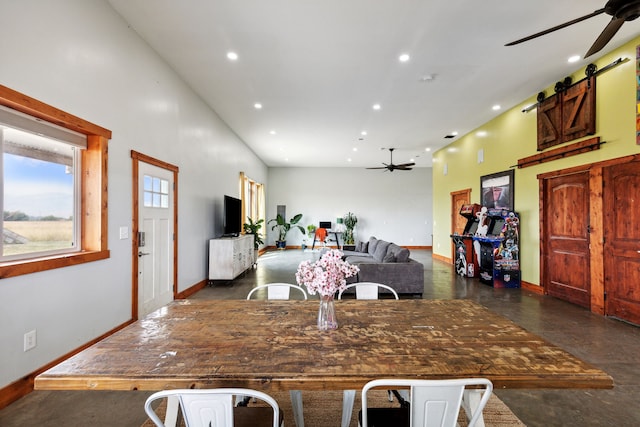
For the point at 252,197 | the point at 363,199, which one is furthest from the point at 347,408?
the point at 363,199

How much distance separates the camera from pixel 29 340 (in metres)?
2.25

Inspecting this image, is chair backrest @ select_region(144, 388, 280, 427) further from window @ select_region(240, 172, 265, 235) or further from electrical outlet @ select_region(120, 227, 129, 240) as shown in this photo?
window @ select_region(240, 172, 265, 235)

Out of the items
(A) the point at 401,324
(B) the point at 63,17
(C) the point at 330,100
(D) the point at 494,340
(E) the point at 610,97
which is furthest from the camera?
(C) the point at 330,100

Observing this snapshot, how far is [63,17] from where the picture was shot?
252 centimetres

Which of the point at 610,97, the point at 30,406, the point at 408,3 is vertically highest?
the point at 408,3

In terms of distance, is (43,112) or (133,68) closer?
(43,112)

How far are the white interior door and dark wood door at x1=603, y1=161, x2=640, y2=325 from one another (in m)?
6.01

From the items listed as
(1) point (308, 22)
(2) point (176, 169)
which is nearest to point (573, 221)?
(1) point (308, 22)

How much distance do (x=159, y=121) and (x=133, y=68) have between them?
73 centimetres

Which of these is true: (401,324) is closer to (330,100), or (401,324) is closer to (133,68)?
(133,68)

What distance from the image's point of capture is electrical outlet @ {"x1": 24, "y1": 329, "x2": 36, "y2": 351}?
2.22m

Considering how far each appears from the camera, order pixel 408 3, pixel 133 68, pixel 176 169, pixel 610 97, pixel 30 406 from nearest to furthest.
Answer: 1. pixel 30 406
2. pixel 408 3
3. pixel 133 68
4. pixel 610 97
5. pixel 176 169

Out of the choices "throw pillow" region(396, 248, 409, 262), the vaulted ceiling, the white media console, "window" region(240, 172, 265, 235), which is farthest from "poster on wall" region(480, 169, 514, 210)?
"window" region(240, 172, 265, 235)

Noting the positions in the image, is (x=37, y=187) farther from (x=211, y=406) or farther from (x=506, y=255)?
(x=506, y=255)
